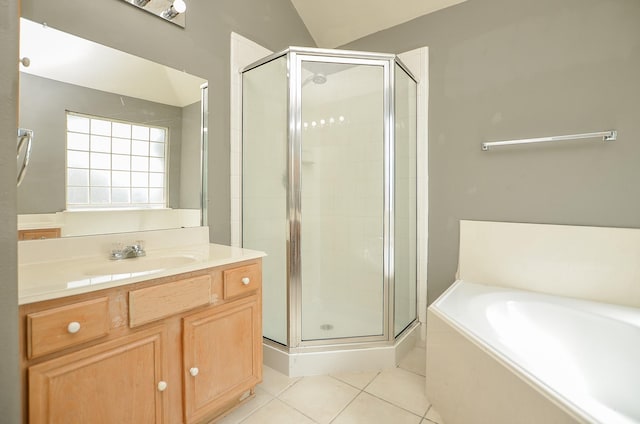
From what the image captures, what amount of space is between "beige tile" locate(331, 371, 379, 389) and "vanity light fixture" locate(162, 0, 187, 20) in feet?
7.50

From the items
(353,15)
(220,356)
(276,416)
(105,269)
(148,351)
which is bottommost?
(276,416)

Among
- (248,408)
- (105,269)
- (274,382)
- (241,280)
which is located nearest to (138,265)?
(105,269)

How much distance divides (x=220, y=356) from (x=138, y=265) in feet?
1.87

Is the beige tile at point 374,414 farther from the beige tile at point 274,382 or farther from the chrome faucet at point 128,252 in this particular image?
the chrome faucet at point 128,252

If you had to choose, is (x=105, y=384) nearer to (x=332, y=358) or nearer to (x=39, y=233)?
(x=39, y=233)

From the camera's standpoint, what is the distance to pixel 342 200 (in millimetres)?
2184

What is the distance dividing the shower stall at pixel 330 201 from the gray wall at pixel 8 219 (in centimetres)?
144

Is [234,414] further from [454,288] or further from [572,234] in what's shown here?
[572,234]

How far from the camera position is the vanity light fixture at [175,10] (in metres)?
1.63

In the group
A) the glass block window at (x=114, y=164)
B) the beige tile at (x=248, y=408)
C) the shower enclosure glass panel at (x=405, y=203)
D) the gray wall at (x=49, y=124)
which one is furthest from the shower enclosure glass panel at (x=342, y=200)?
the gray wall at (x=49, y=124)

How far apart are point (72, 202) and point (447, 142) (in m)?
2.27

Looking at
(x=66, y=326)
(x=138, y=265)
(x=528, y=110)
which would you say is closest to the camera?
(x=66, y=326)

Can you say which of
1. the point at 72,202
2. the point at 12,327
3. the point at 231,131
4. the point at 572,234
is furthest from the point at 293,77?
the point at 572,234

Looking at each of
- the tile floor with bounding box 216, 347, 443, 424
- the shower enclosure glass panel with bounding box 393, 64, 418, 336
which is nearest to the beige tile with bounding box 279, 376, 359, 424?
the tile floor with bounding box 216, 347, 443, 424
